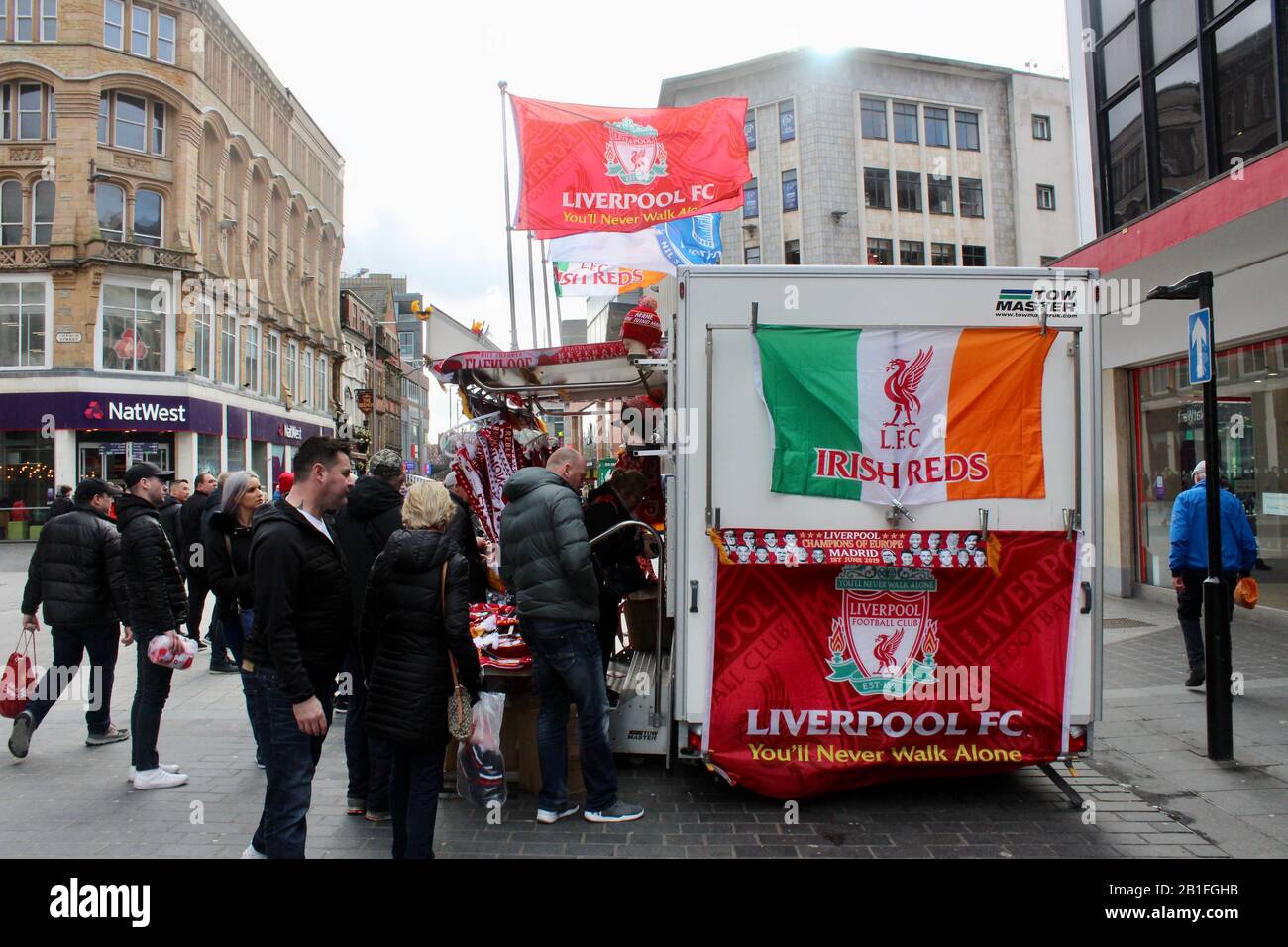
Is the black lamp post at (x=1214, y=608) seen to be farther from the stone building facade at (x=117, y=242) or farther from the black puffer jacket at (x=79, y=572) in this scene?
the stone building facade at (x=117, y=242)

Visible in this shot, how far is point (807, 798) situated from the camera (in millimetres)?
4785

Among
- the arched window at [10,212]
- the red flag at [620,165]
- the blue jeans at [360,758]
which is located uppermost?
the arched window at [10,212]

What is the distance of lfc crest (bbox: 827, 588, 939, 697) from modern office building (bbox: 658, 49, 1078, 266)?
109 feet

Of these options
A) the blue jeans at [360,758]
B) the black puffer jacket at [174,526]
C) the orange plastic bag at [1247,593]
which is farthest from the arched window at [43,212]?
the orange plastic bag at [1247,593]

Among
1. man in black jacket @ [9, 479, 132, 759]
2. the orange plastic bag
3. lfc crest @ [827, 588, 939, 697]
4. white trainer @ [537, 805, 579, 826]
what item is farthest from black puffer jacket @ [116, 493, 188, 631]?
the orange plastic bag

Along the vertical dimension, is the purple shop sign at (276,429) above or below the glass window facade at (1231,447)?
above

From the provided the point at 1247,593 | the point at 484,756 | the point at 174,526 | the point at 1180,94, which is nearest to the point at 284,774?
the point at 484,756

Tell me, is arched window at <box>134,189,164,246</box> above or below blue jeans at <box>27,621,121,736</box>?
above

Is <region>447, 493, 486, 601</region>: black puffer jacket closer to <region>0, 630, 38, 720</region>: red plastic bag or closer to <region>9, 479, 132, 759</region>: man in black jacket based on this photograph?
<region>9, 479, 132, 759</region>: man in black jacket

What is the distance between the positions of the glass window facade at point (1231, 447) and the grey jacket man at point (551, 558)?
29.7ft

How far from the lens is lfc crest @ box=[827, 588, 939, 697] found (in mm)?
4645

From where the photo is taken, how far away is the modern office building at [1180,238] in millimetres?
8922

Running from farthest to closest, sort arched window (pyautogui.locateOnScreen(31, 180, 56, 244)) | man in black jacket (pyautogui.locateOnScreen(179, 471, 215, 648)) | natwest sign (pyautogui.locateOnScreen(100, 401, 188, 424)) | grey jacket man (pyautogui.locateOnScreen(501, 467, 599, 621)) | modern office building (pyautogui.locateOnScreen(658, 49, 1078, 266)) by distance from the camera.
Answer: modern office building (pyautogui.locateOnScreen(658, 49, 1078, 266)), arched window (pyautogui.locateOnScreen(31, 180, 56, 244)), natwest sign (pyautogui.locateOnScreen(100, 401, 188, 424)), man in black jacket (pyautogui.locateOnScreen(179, 471, 215, 648)), grey jacket man (pyautogui.locateOnScreen(501, 467, 599, 621))

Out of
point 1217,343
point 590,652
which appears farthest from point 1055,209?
point 590,652
